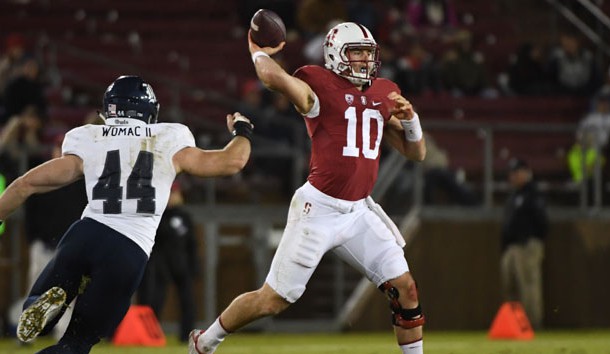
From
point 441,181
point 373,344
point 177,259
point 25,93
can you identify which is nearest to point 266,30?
point 373,344

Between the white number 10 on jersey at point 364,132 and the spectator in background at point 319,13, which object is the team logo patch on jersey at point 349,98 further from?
the spectator in background at point 319,13

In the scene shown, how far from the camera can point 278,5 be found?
A: 17.6 meters

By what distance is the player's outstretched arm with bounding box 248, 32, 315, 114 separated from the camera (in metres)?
7.52

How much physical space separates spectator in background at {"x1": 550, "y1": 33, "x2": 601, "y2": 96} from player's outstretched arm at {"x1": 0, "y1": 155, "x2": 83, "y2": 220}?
1163cm

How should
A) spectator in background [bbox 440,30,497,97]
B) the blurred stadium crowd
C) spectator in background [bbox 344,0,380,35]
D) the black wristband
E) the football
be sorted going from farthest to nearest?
spectator in background [bbox 344,0,380,35] → spectator in background [bbox 440,30,497,97] → the blurred stadium crowd → the football → the black wristband

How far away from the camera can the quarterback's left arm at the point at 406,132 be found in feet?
26.1

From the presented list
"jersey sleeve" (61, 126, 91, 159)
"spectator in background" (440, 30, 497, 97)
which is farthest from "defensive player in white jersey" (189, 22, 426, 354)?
"spectator in background" (440, 30, 497, 97)

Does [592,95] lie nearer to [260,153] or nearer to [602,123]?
[602,123]

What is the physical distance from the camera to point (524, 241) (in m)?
15.0

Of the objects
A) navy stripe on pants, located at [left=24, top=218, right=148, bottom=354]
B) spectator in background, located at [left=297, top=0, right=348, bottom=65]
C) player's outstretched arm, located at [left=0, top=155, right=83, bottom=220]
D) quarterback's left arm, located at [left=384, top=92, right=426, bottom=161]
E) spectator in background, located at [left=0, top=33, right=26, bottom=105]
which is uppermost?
spectator in background, located at [left=297, top=0, right=348, bottom=65]

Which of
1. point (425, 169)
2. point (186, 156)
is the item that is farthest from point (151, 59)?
point (186, 156)

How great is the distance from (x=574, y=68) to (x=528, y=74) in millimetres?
597

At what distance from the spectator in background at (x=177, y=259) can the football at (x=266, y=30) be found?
201 inches

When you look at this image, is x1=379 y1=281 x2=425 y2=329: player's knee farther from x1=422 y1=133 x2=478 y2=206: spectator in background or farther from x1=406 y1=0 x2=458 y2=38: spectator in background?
x1=406 y1=0 x2=458 y2=38: spectator in background
